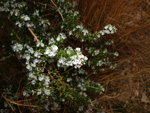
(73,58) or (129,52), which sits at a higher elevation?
(129,52)

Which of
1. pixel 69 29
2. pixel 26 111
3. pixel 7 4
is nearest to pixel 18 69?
pixel 26 111

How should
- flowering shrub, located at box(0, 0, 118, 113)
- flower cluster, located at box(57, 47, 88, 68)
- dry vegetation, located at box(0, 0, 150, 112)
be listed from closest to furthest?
flower cluster, located at box(57, 47, 88, 68), flowering shrub, located at box(0, 0, 118, 113), dry vegetation, located at box(0, 0, 150, 112)

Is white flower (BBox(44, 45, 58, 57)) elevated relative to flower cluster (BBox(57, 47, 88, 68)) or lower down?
elevated

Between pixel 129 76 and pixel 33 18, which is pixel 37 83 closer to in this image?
pixel 33 18

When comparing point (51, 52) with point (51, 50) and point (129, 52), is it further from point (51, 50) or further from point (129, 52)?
point (129, 52)

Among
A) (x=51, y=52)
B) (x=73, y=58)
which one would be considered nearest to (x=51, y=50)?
(x=51, y=52)

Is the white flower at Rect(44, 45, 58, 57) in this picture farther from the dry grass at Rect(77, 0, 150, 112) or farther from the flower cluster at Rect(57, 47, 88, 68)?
the dry grass at Rect(77, 0, 150, 112)

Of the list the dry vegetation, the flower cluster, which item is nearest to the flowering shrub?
the flower cluster
